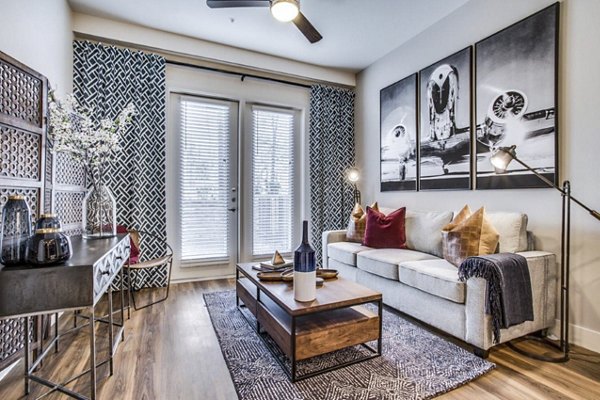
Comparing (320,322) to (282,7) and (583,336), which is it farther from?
(282,7)

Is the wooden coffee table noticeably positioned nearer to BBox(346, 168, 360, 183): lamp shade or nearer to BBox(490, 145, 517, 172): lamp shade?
BBox(490, 145, 517, 172): lamp shade

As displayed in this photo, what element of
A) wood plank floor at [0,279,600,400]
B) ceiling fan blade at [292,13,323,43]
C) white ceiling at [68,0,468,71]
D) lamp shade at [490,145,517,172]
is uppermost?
white ceiling at [68,0,468,71]

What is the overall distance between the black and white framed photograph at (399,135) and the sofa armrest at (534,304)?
63.3 inches

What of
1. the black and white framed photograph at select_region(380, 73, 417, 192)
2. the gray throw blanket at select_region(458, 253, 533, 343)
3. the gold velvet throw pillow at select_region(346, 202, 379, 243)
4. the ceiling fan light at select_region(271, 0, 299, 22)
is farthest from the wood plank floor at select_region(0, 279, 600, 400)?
the ceiling fan light at select_region(271, 0, 299, 22)

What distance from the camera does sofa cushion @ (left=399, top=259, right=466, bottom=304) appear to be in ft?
6.88

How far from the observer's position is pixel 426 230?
3.11 m

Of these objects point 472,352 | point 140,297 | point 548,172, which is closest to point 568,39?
point 548,172

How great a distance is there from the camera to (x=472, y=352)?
6.72 ft

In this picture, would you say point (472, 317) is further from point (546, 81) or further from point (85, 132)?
point (85, 132)

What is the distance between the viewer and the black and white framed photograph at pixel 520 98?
232 cm

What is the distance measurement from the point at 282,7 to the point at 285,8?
0.02 metres

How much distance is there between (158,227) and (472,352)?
3281mm

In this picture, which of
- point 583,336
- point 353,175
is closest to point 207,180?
point 353,175

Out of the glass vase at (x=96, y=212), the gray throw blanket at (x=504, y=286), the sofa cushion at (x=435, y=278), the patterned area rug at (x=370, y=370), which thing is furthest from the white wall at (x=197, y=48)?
the gray throw blanket at (x=504, y=286)
